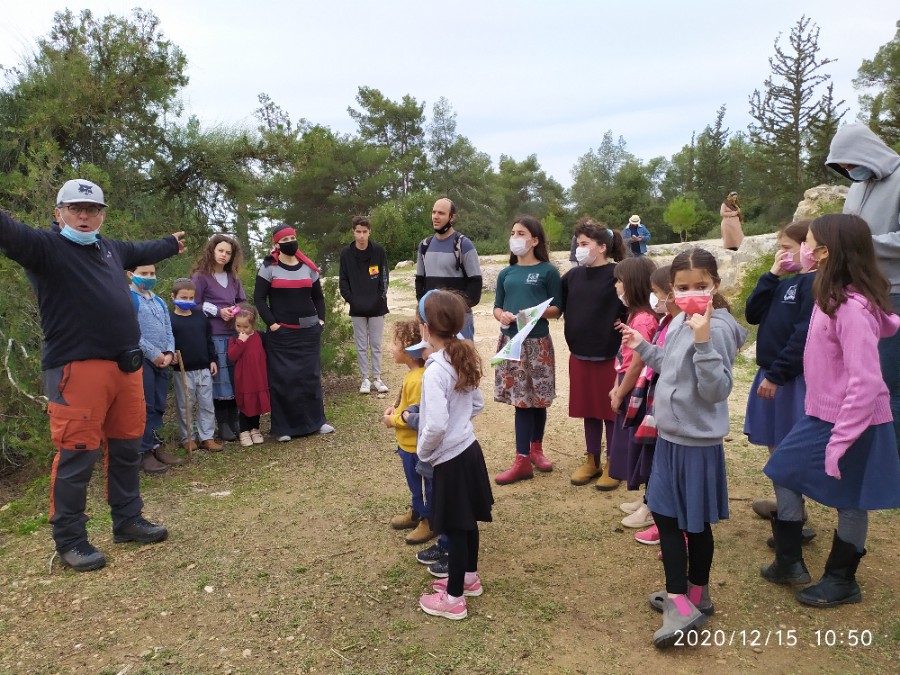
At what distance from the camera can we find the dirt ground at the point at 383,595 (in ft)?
8.61

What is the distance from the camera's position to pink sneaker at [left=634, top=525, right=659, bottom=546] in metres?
3.54

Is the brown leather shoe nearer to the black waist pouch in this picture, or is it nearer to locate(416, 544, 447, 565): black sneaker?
the black waist pouch

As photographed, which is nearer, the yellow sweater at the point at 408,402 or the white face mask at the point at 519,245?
the yellow sweater at the point at 408,402

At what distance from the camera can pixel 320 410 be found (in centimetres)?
586

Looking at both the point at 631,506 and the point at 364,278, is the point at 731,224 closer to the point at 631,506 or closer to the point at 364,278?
the point at 631,506

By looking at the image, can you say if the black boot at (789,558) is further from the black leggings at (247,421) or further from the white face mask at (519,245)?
the black leggings at (247,421)

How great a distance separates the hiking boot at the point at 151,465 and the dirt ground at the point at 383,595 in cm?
20

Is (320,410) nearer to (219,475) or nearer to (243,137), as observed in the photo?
(219,475)

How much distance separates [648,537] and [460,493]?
1.31 metres

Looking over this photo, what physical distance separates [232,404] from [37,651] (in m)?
3.05

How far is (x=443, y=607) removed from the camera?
290 cm

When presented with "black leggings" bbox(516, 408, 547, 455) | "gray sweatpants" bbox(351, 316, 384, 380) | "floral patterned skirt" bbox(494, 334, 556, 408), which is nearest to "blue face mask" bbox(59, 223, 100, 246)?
"floral patterned skirt" bbox(494, 334, 556, 408)

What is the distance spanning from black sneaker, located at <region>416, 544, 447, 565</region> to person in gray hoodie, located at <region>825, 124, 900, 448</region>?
88.7 inches

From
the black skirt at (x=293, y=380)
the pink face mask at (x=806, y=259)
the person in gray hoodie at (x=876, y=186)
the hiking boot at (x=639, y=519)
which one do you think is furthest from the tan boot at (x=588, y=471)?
the black skirt at (x=293, y=380)
